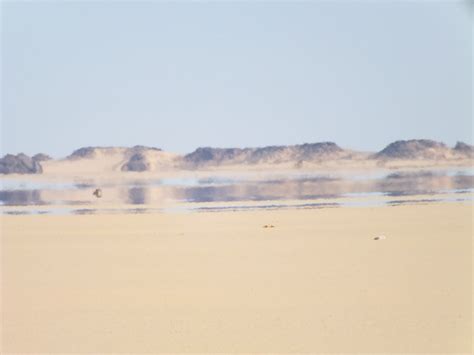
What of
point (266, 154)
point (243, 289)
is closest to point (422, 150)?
point (266, 154)

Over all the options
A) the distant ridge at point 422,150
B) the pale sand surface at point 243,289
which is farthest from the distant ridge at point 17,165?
the pale sand surface at point 243,289

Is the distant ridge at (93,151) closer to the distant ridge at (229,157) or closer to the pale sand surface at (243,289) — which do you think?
the distant ridge at (229,157)

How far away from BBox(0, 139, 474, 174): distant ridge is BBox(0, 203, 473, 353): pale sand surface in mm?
62962

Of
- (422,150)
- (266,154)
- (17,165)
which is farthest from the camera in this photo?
(266,154)

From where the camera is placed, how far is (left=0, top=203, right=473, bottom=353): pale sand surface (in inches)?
316

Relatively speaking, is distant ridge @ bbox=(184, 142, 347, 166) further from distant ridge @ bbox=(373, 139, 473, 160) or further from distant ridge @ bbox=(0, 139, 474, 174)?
distant ridge @ bbox=(373, 139, 473, 160)

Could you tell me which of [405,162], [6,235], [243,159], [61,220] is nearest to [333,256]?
[6,235]

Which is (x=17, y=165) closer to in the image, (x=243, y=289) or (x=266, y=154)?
(x=266, y=154)

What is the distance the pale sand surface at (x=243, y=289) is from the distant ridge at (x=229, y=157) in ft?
Answer: 207

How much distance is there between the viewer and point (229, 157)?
96.4 m

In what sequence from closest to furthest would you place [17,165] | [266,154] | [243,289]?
[243,289] → [17,165] → [266,154]

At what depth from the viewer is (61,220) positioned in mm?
20391

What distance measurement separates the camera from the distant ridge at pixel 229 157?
264ft

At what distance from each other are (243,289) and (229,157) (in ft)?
283
